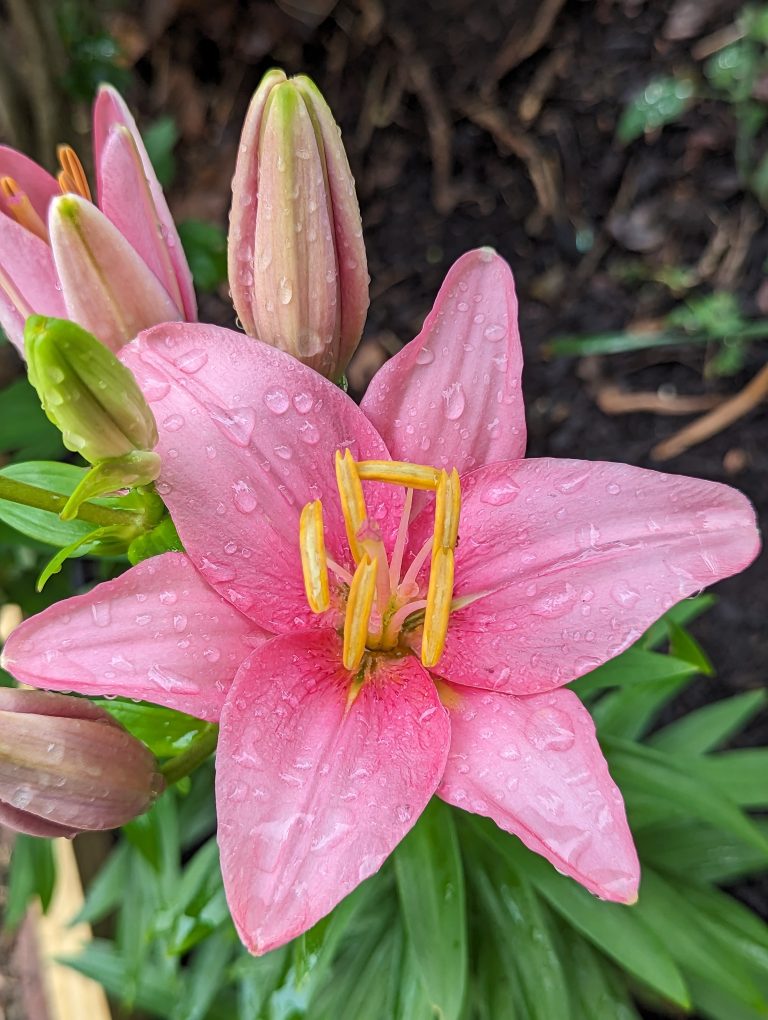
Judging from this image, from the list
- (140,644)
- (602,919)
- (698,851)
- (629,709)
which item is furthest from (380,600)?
(698,851)

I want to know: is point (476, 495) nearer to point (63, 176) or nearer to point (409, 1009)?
point (63, 176)

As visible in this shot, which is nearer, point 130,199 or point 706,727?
point 130,199

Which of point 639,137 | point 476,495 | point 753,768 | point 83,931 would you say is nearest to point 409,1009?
point 753,768

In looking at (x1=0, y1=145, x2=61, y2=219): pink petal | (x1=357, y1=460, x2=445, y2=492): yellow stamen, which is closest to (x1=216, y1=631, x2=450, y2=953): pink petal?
(x1=357, y1=460, x2=445, y2=492): yellow stamen

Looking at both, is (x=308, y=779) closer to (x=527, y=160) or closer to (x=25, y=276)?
(x=25, y=276)

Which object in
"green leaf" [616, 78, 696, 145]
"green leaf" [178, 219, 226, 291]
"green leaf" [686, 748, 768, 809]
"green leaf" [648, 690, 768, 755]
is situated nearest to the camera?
"green leaf" [686, 748, 768, 809]

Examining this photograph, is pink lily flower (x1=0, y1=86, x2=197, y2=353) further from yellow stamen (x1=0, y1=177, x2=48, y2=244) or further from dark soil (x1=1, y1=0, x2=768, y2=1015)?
dark soil (x1=1, y1=0, x2=768, y2=1015)
